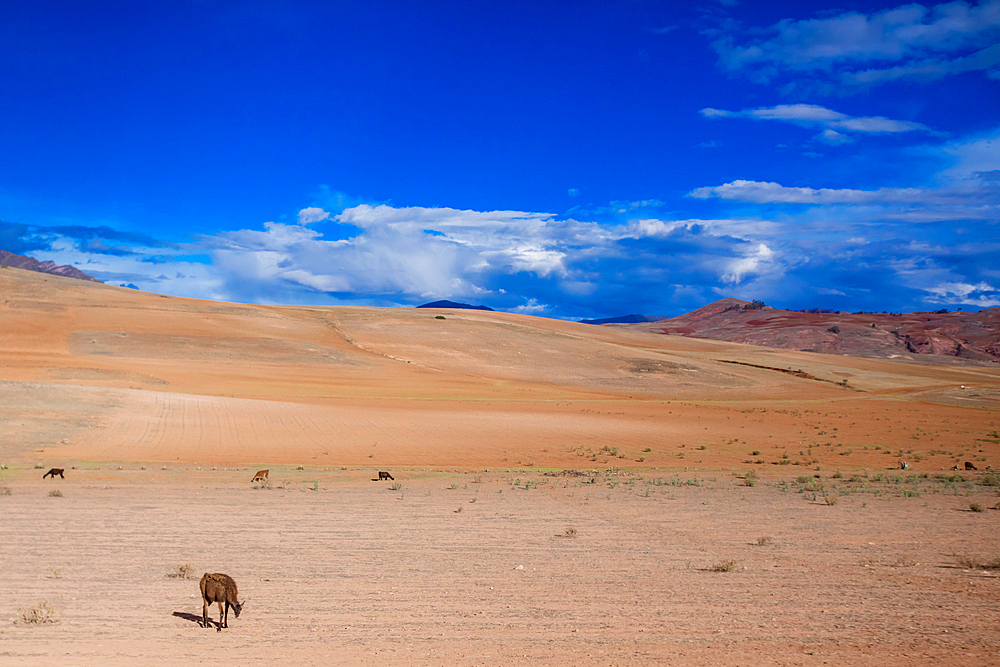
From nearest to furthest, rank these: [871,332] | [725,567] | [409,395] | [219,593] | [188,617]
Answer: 1. [219,593]
2. [188,617]
3. [725,567]
4. [409,395]
5. [871,332]

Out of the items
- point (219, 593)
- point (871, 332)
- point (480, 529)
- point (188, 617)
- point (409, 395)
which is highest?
point (871, 332)

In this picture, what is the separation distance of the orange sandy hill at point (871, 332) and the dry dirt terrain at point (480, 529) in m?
74.0

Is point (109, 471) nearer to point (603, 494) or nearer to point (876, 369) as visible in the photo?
point (603, 494)

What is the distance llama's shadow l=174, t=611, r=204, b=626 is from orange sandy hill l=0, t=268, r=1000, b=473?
12.9 metres

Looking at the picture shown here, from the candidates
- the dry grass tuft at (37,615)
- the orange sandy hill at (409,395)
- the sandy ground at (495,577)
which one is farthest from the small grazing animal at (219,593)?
the orange sandy hill at (409,395)

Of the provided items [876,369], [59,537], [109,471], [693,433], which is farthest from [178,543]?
[876,369]

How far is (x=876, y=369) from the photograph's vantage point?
78.4 m

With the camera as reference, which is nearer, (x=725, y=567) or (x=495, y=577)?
(x=495, y=577)

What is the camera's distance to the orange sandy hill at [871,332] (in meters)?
106

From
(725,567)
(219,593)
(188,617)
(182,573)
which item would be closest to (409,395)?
(182,573)

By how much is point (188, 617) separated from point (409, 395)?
34154mm

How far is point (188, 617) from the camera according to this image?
7445 mm

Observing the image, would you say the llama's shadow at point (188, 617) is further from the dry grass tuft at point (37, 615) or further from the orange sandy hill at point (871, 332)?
the orange sandy hill at point (871, 332)

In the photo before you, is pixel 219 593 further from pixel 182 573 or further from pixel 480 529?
pixel 480 529
